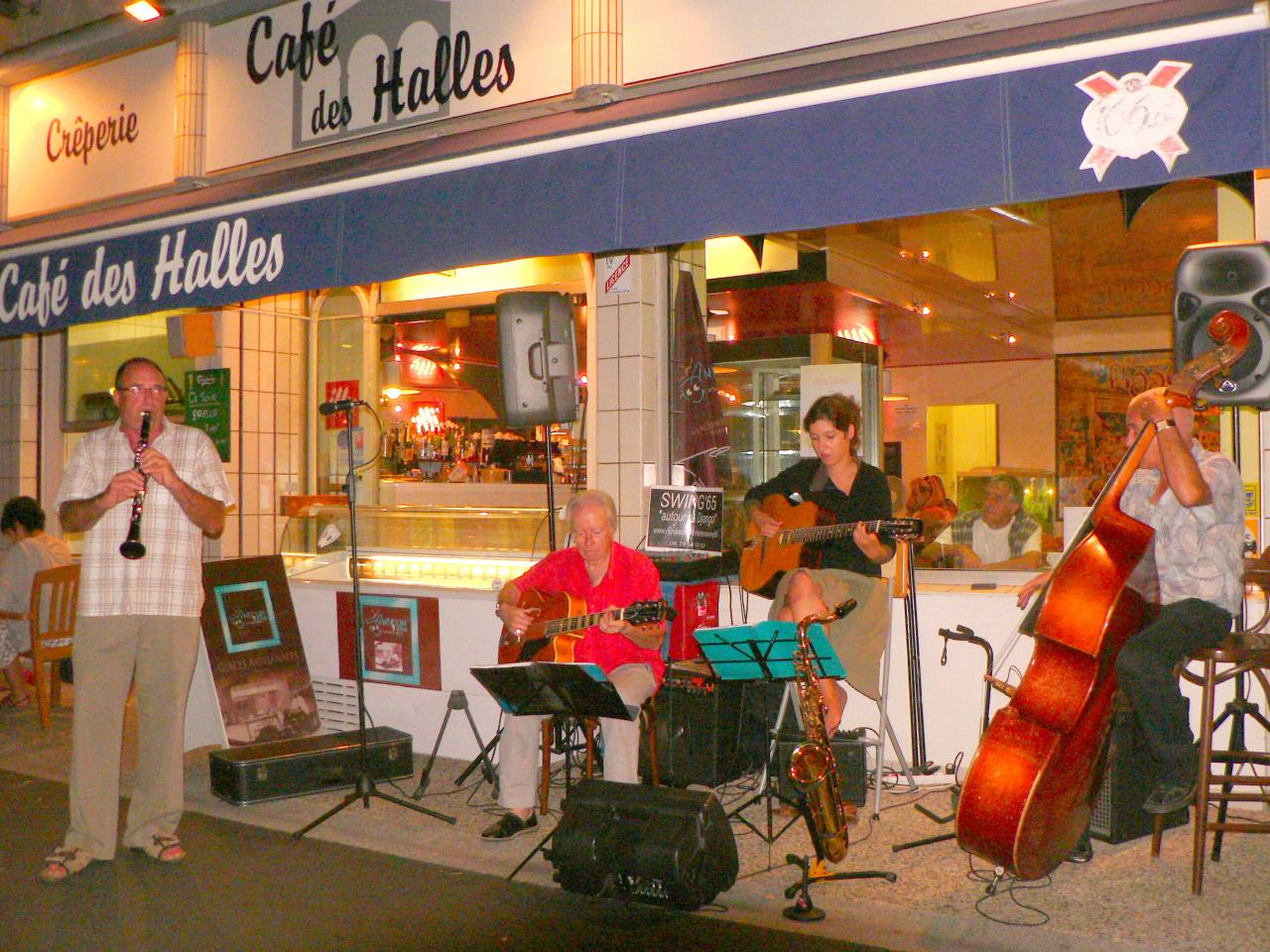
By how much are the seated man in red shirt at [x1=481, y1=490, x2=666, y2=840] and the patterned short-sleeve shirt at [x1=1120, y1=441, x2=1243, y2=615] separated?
191cm

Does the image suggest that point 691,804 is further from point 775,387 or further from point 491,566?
point 775,387

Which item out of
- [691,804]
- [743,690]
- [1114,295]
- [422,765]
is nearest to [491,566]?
[422,765]

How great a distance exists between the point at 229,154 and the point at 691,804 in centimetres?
443

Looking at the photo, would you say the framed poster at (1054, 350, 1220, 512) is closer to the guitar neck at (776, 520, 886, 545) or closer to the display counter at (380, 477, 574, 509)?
the display counter at (380, 477, 574, 509)

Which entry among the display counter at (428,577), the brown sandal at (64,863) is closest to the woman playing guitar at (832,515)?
the display counter at (428,577)

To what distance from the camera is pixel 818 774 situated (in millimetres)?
3963

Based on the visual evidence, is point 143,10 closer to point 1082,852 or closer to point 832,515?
point 832,515

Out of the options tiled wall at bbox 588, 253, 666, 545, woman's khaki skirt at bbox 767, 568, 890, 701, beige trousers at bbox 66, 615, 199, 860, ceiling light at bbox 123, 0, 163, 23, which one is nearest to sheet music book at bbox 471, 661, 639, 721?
woman's khaki skirt at bbox 767, 568, 890, 701

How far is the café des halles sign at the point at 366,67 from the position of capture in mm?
5227

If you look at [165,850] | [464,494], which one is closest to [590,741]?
[165,850]

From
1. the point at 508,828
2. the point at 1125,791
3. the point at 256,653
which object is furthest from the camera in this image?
the point at 256,653

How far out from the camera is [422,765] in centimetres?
589

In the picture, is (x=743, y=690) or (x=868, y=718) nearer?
(x=743, y=690)

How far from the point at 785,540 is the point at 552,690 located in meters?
1.40
